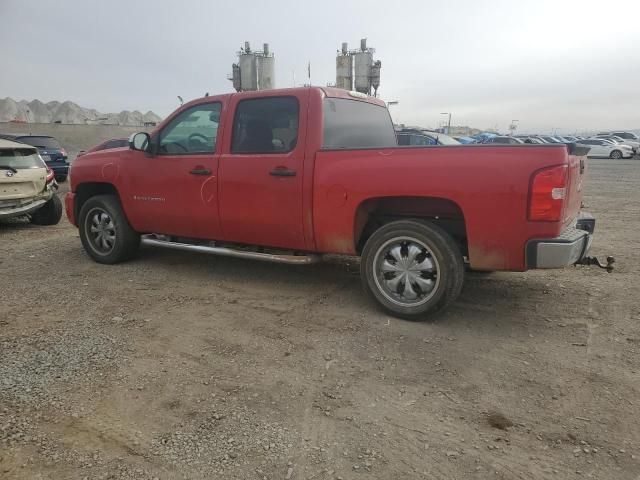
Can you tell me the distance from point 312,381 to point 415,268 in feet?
4.48

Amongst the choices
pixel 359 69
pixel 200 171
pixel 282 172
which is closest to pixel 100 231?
pixel 200 171

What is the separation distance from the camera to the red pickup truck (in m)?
3.58

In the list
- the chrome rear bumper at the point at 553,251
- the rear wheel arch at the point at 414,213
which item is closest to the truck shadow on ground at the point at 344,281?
the rear wheel arch at the point at 414,213

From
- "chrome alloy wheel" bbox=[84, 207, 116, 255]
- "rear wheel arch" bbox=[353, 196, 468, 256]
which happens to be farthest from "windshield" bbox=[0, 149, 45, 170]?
"rear wheel arch" bbox=[353, 196, 468, 256]

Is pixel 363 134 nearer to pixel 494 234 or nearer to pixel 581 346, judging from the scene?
pixel 494 234

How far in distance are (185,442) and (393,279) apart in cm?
216

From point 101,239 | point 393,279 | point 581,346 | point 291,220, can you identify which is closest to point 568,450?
point 581,346

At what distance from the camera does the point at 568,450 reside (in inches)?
96.8

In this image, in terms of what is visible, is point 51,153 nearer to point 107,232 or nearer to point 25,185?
point 25,185

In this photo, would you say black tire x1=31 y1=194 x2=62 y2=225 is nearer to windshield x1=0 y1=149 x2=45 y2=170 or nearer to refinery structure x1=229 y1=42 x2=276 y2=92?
windshield x1=0 y1=149 x2=45 y2=170

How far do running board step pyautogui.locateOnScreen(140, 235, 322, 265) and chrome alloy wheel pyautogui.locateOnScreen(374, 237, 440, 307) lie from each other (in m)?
0.74

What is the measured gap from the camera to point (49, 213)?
8.95 metres

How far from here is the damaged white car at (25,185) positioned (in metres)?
7.93

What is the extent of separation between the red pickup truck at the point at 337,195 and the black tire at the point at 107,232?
16 millimetres
